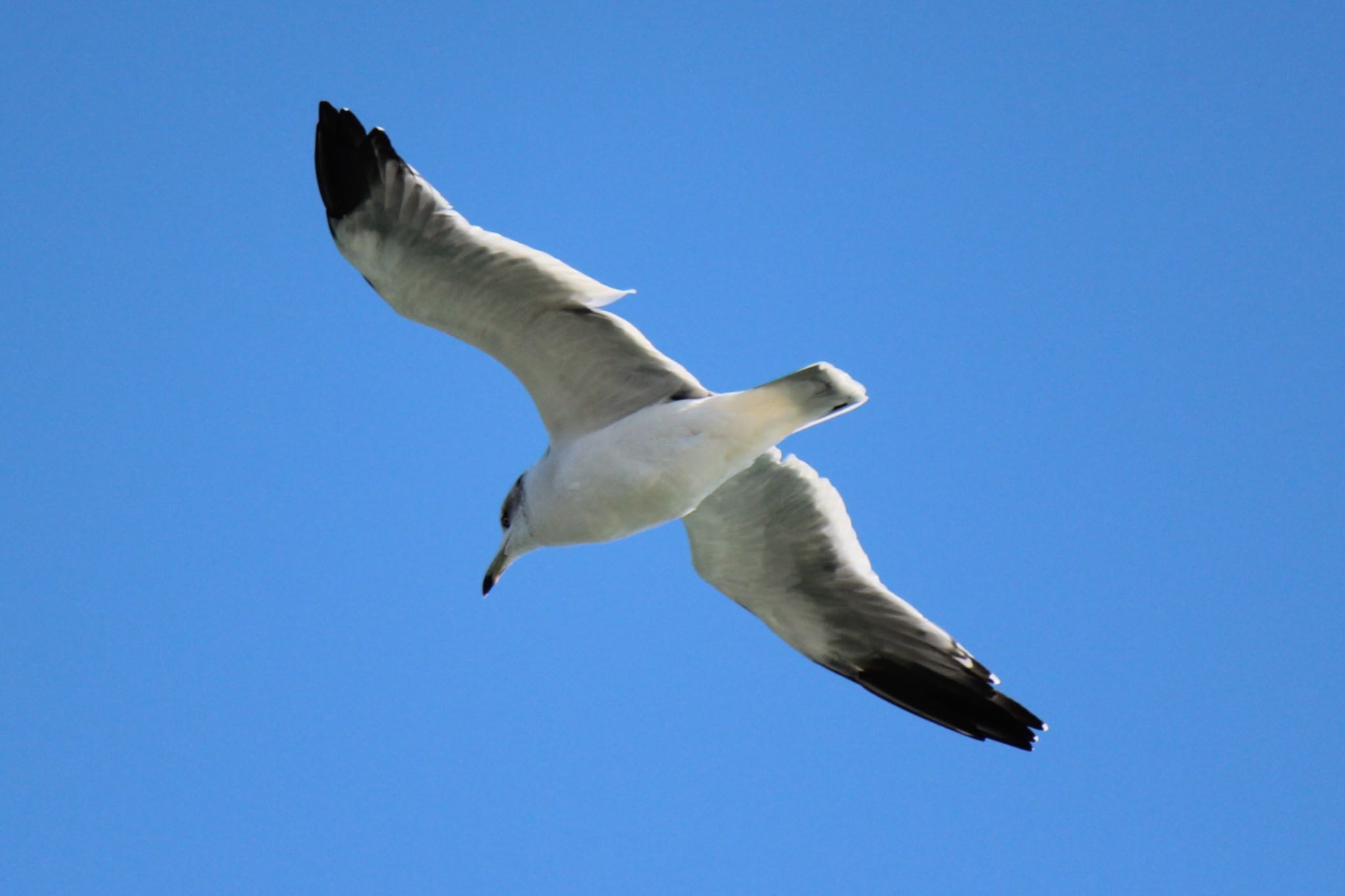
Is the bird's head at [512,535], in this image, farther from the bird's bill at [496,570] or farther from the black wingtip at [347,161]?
the black wingtip at [347,161]

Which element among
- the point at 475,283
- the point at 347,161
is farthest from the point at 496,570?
the point at 347,161

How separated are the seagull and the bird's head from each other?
0.04ft

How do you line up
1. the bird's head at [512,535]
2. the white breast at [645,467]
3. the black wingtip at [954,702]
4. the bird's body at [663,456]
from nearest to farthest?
the bird's body at [663,456] < the white breast at [645,467] < the bird's head at [512,535] < the black wingtip at [954,702]

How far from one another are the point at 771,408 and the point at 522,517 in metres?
1.55

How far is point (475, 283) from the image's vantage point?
628 cm

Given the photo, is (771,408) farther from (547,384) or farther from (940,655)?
(940,655)

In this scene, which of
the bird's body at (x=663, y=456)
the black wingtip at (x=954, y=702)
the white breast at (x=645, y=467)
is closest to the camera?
the bird's body at (x=663, y=456)

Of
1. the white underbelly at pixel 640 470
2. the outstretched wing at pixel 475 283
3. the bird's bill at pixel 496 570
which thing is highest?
the outstretched wing at pixel 475 283

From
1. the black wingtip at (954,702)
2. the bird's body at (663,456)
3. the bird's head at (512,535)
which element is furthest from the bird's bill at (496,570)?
the black wingtip at (954,702)

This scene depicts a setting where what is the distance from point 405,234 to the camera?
20.2ft

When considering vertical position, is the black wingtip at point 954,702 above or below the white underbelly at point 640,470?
below

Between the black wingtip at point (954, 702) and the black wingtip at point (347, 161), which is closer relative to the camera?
the black wingtip at point (347, 161)

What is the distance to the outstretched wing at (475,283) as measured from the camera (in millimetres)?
6160

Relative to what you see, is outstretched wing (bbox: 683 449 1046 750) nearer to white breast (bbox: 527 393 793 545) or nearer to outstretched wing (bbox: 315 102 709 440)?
white breast (bbox: 527 393 793 545)
